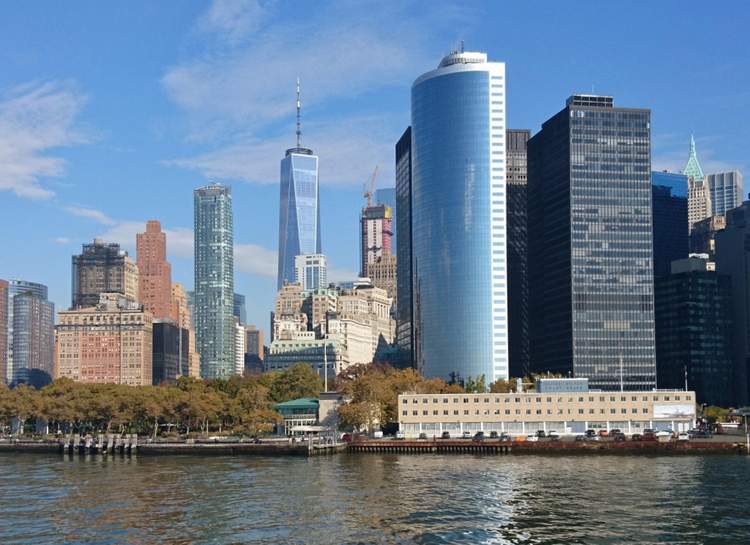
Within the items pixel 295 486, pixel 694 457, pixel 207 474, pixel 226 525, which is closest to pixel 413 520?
pixel 226 525

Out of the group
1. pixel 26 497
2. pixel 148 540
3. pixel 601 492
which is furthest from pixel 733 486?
pixel 26 497

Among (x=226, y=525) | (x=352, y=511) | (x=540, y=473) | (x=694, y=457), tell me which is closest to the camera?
(x=226, y=525)

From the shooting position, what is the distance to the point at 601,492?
11844 cm

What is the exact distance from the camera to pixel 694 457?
573 feet

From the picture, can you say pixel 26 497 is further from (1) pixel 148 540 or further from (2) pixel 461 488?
(2) pixel 461 488

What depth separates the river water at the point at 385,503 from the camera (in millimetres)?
92125

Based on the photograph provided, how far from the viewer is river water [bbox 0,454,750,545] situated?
302 feet

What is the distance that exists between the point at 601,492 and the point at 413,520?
3024 centimetres

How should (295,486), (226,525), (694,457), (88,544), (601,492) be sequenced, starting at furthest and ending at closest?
(694,457) < (295,486) < (601,492) < (226,525) < (88,544)

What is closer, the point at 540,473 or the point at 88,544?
the point at 88,544

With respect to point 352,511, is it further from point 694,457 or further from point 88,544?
point 694,457

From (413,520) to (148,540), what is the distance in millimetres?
25739

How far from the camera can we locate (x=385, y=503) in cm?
11081

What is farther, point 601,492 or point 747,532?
point 601,492
